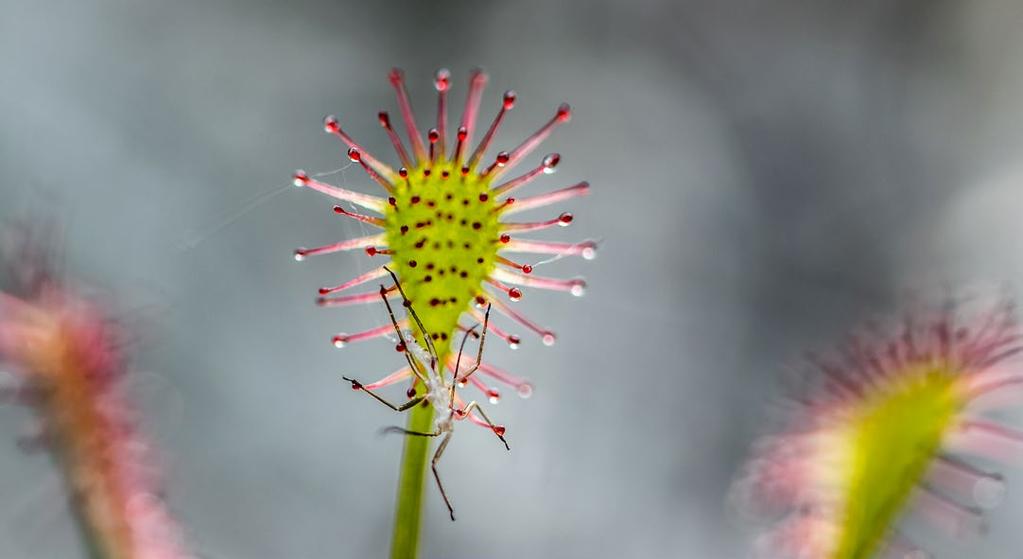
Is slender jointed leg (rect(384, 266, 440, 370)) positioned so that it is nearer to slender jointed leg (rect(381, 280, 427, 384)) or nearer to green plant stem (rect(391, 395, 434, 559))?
slender jointed leg (rect(381, 280, 427, 384))

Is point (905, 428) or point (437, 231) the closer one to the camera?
point (437, 231)

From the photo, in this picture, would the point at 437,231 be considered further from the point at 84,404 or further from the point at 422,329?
the point at 84,404

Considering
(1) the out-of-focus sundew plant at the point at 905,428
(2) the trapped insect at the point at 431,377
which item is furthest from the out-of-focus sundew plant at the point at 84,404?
(1) the out-of-focus sundew plant at the point at 905,428

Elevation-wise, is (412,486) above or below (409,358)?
below

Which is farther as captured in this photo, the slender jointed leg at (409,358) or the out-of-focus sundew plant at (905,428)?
the out-of-focus sundew plant at (905,428)

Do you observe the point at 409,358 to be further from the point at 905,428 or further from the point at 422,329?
the point at 905,428

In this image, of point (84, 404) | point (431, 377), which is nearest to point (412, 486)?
point (431, 377)

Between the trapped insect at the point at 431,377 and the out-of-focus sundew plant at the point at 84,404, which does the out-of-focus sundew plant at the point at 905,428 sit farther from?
the out-of-focus sundew plant at the point at 84,404
